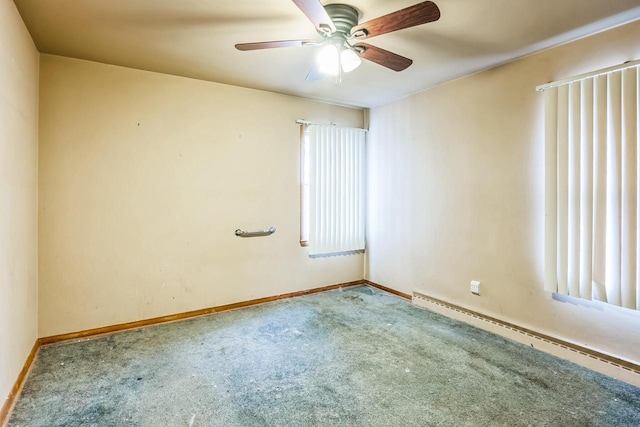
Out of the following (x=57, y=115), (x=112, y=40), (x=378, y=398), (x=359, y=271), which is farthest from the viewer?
(x=359, y=271)

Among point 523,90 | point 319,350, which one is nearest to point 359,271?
point 319,350

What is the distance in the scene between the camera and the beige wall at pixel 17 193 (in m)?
1.76

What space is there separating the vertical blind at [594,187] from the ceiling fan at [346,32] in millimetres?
1261

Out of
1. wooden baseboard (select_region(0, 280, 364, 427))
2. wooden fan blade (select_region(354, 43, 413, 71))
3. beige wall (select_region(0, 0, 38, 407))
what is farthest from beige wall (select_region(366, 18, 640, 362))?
beige wall (select_region(0, 0, 38, 407))

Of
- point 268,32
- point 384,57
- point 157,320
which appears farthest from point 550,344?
point 157,320

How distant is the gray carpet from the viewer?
1749 mm

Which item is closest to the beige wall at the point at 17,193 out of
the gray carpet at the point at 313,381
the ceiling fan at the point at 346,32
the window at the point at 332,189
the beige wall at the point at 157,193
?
the beige wall at the point at 157,193

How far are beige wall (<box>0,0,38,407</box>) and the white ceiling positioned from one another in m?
A: 0.25

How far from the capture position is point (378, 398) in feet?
6.23

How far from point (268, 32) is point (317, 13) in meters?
0.78

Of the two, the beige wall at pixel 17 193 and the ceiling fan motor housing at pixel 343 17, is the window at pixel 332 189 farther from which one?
the beige wall at pixel 17 193

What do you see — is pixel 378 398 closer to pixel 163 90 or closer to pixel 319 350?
pixel 319 350

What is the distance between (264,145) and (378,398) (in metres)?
2.64

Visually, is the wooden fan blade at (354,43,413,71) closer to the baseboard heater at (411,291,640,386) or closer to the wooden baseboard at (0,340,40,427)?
the baseboard heater at (411,291,640,386)
